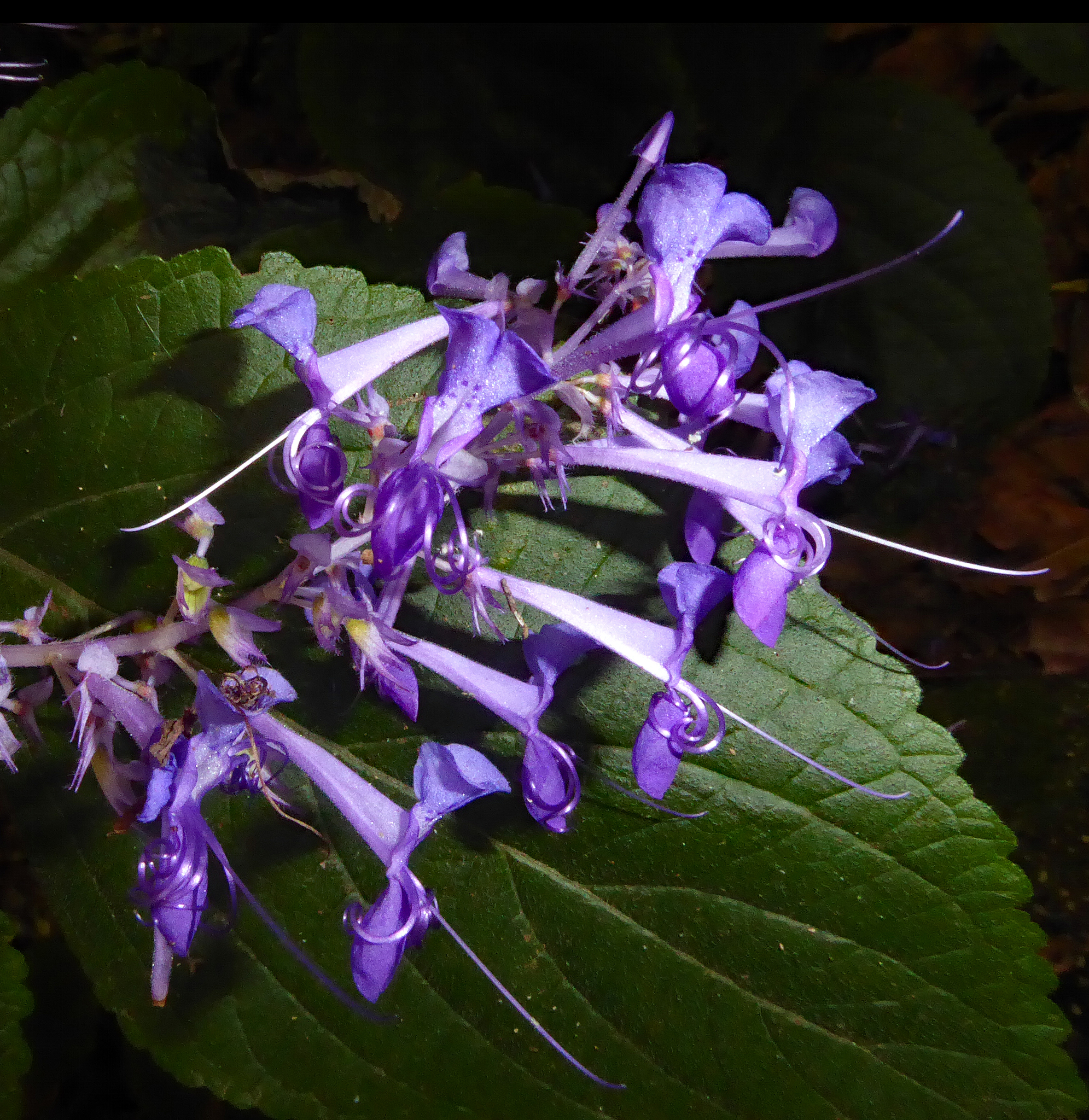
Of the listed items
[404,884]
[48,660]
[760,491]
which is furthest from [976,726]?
[48,660]

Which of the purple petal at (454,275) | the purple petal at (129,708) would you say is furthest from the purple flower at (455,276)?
the purple petal at (129,708)

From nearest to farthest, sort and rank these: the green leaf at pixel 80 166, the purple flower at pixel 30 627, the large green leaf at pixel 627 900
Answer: the purple flower at pixel 30 627 < the large green leaf at pixel 627 900 < the green leaf at pixel 80 166

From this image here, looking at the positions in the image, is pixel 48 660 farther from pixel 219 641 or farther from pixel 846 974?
pixel 846 974

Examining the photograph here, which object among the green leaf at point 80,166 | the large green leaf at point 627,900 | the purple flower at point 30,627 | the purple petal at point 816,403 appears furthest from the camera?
the green leaf at point 80,166

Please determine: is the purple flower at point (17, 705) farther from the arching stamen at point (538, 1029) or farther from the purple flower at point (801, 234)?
the purple flower at point (801, 234)

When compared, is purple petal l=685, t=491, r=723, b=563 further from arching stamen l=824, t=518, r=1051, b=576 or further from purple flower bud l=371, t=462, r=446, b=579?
purple flower bud l=371, t=462, r=446, b=579
